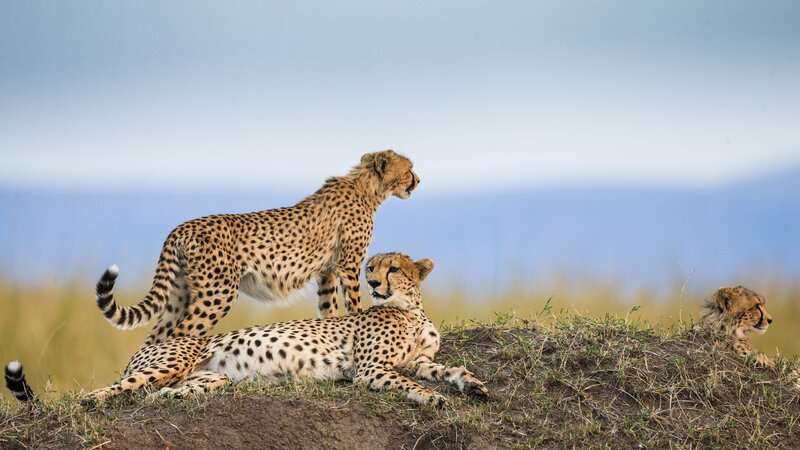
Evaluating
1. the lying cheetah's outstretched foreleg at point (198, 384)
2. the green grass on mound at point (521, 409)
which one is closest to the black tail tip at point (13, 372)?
the green grass on mound at point (521, 409)

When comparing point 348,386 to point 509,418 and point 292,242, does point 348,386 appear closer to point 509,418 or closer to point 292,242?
point 509,418

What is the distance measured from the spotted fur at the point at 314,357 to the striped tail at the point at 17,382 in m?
0.45

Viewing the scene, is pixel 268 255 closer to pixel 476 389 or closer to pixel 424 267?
pixel 424 267

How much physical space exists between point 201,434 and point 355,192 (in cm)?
248

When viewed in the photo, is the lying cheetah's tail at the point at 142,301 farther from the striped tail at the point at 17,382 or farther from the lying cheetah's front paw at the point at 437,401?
the lying cheetah's front paw at the point at 437,401

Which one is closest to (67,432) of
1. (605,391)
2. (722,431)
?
(605,391)

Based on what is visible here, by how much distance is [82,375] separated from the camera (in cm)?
774

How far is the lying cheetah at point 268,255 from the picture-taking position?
252 inches

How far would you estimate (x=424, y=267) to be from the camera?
6.32 meters

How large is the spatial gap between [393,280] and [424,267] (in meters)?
0.20

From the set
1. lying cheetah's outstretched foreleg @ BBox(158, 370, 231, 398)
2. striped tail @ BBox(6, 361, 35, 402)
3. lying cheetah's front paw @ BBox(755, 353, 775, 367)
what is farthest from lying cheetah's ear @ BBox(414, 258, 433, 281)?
striped tail @ BBox(6, 361, 35, 402)

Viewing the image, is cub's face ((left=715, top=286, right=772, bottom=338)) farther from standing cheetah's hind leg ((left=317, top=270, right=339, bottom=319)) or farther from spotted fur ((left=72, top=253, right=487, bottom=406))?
standing cheetah's hind leg ((left=317, top=270, right=339, bottom=319))

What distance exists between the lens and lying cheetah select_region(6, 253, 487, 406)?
5.59 meters

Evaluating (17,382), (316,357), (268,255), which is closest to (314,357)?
(316,357)
